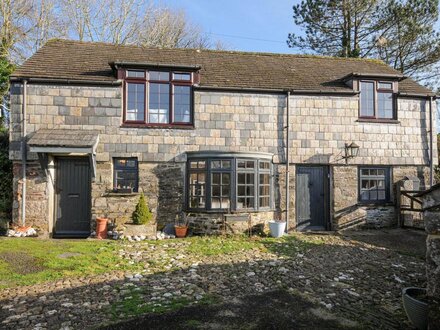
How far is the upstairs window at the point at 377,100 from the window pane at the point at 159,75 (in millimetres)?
7295

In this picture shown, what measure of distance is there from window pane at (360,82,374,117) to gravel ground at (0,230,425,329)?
5877mm

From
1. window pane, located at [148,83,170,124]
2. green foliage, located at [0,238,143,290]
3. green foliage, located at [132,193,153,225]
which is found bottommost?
green foliage, located at [0,238,143,290]

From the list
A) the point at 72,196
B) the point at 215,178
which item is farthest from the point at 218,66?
the point at 72,196

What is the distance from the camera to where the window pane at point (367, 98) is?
12344 mm

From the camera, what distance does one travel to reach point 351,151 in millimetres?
11719

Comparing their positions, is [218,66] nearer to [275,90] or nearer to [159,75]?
[275,90]

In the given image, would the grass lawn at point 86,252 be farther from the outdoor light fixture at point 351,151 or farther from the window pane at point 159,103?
the window pane at point 159,103

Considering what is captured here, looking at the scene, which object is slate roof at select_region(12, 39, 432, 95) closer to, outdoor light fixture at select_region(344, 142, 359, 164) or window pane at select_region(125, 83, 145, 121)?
window pane at select_region(125, 83, 145, 121)

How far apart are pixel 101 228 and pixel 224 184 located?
162 inches

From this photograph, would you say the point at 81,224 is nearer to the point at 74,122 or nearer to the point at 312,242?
the point at 74,122

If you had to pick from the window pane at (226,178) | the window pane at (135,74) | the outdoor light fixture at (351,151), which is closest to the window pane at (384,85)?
the outdoor light fixture at (351,151)

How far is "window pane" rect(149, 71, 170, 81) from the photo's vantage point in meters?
11.1

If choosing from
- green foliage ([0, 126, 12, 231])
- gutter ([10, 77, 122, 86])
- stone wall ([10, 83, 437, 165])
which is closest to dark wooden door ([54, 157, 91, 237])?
stone wall ([10, 83, 437, 165])

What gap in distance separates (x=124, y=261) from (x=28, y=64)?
8.08 m
